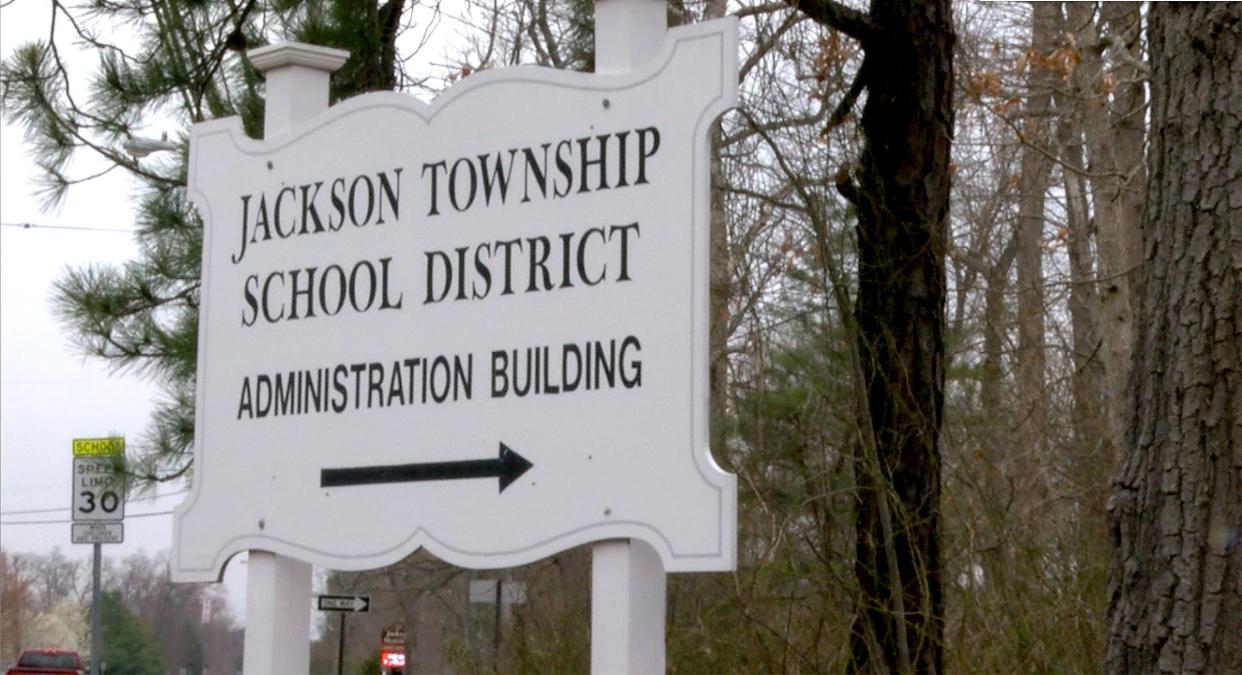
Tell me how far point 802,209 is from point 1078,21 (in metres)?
9.53

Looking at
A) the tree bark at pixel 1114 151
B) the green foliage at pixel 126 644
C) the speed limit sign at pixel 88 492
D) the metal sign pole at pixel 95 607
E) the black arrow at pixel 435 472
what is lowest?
the green foliage at pixel 126 644

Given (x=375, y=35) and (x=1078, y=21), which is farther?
(x=1078, y=21)

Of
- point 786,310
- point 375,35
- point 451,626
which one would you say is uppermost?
point 375,35

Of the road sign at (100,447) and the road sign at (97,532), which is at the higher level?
the road sign at (100,447)

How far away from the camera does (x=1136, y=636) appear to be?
3.80 m

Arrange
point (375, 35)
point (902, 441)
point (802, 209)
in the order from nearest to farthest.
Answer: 1. point (902, 441)
2. point (802, 209)
3. point (375, 35)

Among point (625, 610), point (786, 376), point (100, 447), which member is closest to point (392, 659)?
point (100, 447)

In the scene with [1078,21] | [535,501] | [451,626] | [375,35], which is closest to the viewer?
[535,501]

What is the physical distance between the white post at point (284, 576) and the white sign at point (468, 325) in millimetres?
105

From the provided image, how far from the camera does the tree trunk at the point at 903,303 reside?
18.2 feet

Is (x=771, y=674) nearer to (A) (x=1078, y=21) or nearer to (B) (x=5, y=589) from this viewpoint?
(A) (x=1078, y=21)

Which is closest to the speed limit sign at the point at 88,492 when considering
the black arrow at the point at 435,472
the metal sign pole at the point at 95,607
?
the metal sign pole at the point at 95,607

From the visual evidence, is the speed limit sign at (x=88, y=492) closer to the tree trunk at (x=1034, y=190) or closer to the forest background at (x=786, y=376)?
the forest background at (x=786, y=376)

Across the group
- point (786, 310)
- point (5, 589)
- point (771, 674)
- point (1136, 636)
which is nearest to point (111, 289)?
point (786, 310)
